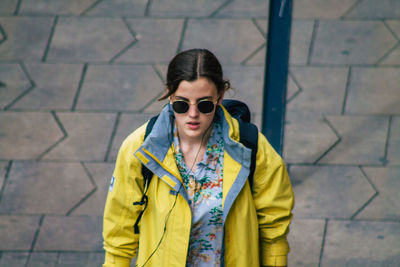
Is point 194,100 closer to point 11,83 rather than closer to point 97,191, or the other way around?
point 97,191

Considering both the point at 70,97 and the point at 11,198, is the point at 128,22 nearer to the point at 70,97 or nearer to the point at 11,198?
the point at 70,97

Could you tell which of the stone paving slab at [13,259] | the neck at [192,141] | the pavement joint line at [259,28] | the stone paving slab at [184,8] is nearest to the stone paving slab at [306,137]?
the pavement joint line at [259,28]

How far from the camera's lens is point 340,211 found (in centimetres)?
496

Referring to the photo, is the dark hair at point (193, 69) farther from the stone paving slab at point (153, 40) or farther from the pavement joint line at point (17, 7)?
the pavement joint line at point (17, 7)

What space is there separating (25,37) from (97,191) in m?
2.69

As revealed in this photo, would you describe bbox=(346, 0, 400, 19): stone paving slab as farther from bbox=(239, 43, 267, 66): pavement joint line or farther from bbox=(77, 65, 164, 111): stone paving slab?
bbox=(77, 65, 164, 111): stone paving slab

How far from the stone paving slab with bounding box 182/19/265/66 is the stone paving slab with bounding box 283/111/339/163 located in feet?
3.61

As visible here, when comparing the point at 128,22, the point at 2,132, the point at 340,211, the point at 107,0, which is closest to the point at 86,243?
the point at 2,132

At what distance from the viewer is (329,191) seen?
513 cm

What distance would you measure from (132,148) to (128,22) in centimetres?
456

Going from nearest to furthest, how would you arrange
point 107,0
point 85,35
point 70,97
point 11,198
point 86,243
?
point 86,243
point 11,198
point 70,97
point 85,35
point 107,0

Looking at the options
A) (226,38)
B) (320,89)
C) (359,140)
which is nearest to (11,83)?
(226,38)

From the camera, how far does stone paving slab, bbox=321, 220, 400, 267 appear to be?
457 centimetres

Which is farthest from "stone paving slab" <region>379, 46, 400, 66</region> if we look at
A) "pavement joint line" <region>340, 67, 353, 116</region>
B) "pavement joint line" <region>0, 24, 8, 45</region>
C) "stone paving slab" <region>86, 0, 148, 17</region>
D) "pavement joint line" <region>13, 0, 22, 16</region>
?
"pavement joint line" <region>13, 0, 22, 16</region>
